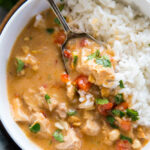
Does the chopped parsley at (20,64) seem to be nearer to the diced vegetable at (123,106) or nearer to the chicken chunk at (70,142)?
the chicken chunk at (70,142)

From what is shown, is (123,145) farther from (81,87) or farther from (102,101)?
(81,87)

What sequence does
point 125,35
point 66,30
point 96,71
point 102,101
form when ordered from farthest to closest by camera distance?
point 125,35 → point 66,30 → point 102,101 → point 96,71

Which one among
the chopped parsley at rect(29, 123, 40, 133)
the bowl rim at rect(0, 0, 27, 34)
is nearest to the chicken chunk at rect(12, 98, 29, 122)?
the chopped parsley at rect(29, 123, 40, 133)

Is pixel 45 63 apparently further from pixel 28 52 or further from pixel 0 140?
pixel 0 140

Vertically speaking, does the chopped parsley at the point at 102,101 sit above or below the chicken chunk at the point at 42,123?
below

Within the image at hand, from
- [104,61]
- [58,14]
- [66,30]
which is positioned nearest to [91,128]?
[104,61]

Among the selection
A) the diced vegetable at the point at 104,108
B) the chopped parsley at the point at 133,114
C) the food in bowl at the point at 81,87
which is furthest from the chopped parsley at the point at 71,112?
the chopped parsley at the point at 133,114

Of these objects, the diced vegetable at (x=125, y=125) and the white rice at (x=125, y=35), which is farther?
the white rice at (x=125, y=35)

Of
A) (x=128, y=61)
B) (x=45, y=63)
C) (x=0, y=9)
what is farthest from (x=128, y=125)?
(x=0, y=9)
